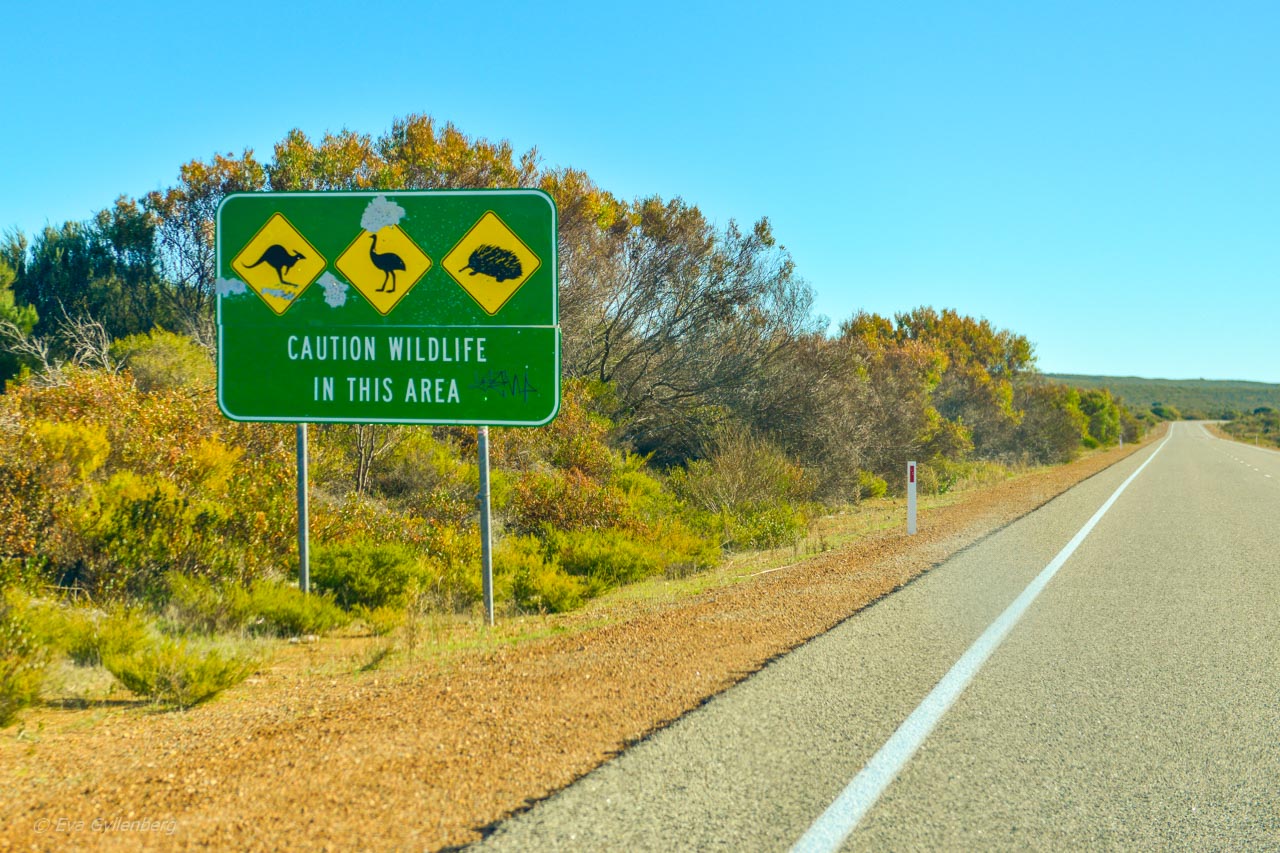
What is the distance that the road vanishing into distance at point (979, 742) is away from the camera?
3625mm

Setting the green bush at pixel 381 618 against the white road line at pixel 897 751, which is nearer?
the white road line at pixel 897 751

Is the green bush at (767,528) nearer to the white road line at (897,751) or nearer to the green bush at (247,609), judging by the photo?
the white road line at (897,751)

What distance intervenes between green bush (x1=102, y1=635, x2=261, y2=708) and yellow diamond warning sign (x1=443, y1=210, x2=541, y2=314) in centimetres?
415

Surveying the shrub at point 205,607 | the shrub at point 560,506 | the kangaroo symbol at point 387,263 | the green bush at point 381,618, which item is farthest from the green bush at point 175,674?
the shrub at point 560,506

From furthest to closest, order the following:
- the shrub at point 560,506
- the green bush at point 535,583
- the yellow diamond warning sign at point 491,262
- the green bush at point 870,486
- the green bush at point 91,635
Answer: the green bush at point 870,486
the shrub at point 560,506
the green bush at point 535,583
the yellow diamond warning sign at point 491,262
the green bush at point 91,635

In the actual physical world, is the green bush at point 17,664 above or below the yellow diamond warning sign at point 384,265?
below

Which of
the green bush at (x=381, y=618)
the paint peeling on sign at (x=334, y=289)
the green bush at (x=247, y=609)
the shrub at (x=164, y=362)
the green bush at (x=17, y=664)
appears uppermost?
the paint peeling on sign at (x=334, y=289)

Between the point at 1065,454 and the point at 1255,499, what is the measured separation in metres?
27.6

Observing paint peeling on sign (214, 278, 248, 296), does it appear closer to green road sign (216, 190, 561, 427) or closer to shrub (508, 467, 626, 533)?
green road sign (216, 190, 561, 427)

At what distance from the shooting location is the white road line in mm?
3566

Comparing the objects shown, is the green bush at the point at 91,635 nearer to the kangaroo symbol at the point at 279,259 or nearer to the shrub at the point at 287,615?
the shrub at the point at 287,615

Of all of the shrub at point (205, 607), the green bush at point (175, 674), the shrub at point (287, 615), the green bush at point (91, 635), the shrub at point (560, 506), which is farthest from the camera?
the shrub at point (560, 506)

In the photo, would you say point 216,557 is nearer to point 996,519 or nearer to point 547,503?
point 547,503

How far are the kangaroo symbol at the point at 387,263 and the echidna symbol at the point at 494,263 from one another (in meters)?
0.71
